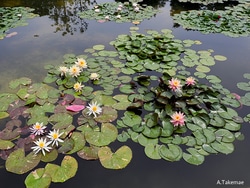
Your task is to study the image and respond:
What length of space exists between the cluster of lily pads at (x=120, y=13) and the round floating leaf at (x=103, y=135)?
3367mm

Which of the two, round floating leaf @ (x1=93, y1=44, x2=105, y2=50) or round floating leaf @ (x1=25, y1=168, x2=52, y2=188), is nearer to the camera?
round floating leaf @ (x1=25, y1=168, x2=52, y2=188)

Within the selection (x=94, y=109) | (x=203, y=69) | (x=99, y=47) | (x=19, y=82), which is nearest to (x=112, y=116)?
(x=94, y=109)

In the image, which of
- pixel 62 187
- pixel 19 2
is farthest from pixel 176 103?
pixel 19 2

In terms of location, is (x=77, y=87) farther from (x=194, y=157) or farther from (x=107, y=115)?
(x=194, y=157)

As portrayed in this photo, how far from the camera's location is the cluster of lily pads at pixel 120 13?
209 inches

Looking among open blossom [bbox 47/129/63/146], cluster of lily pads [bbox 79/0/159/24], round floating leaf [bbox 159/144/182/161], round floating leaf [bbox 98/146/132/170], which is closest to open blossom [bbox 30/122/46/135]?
open blossom [bbox 47/129/63/146]

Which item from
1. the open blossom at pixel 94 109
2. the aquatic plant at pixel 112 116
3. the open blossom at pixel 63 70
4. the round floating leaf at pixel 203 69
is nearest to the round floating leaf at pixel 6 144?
the aquatic plant at pixel 112 116

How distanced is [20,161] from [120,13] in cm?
442

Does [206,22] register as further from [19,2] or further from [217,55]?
[19,2]

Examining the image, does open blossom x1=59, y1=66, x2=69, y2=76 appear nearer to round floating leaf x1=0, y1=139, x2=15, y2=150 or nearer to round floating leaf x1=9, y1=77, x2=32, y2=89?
round floating leaf x1=9, y1=77, x2=32, y2=89

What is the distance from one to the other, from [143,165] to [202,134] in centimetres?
70

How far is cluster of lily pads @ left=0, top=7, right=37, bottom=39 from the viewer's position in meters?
4.84

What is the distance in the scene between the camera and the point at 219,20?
5188mm

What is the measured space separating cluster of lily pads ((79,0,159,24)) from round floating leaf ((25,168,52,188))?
4.00 metres
